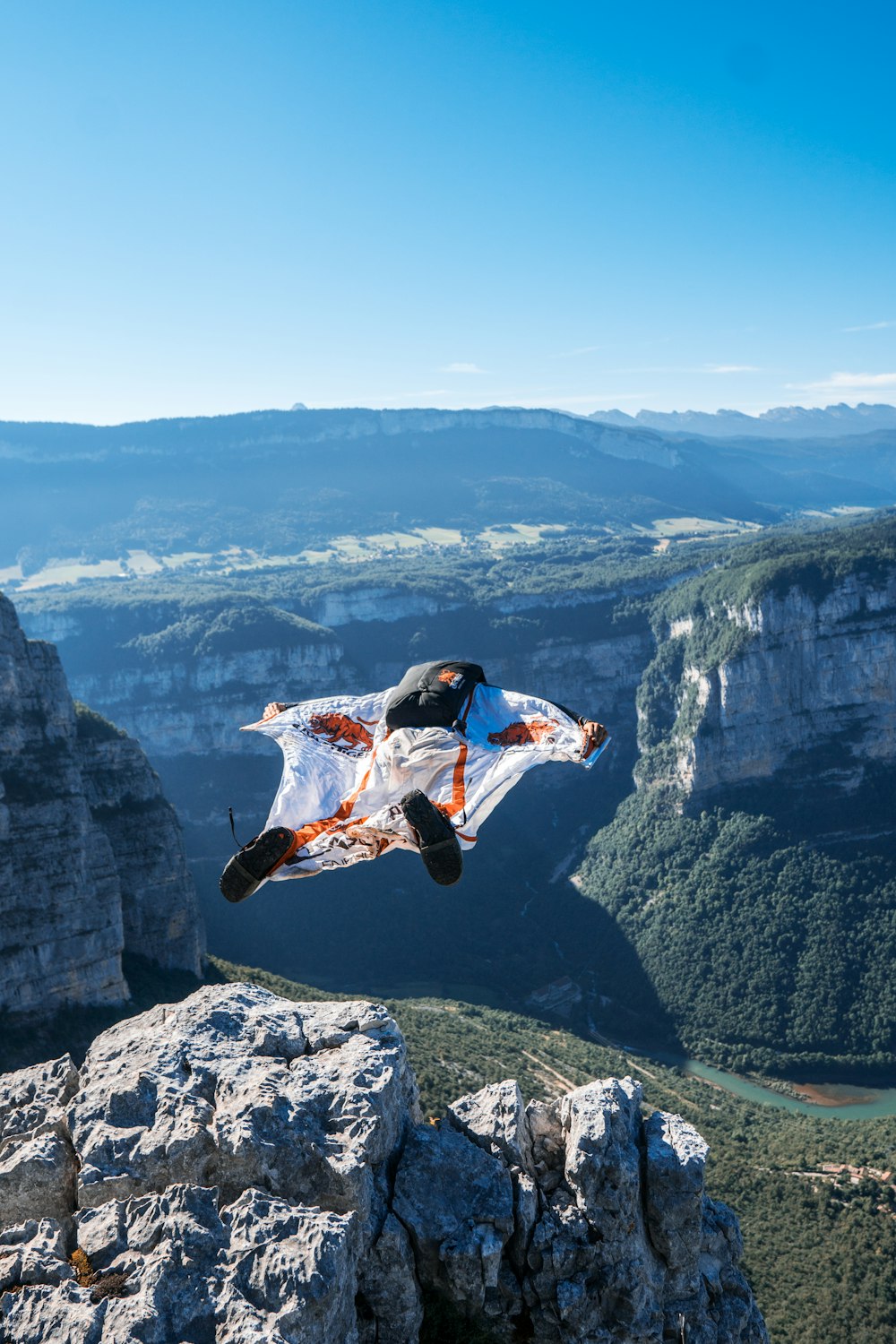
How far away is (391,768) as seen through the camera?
22.1m

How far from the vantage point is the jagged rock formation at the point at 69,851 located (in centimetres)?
5359

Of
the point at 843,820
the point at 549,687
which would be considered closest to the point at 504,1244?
the point at 843,820

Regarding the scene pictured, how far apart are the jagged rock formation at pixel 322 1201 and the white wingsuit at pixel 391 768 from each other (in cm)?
535

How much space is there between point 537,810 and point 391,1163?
134116mm

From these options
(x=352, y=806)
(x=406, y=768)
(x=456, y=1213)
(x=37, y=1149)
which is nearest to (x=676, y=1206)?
(x=456, y=1213)

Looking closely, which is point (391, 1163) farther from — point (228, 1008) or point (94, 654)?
point (94, 654)

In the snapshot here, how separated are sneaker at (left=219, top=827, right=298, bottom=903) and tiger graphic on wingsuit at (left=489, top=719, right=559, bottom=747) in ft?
20.4

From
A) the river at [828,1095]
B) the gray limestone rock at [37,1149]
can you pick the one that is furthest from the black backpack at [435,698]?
the river at [828,1095]

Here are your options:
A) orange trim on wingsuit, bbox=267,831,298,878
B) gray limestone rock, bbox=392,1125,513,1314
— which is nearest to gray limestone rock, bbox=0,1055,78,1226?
gray limestone rock, bbox=392,1125,513,1314

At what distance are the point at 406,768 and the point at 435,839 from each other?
4.90m

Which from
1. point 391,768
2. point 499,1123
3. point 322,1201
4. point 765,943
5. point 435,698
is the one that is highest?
point 435,698

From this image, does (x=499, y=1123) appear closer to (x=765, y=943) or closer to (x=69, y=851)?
(x=69, y=851)

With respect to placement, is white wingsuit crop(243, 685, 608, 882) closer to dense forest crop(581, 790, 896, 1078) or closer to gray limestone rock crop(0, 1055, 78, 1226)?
gray limestone rock crop(0, 1055, 78, 1226)

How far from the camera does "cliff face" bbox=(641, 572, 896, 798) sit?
11125cm
